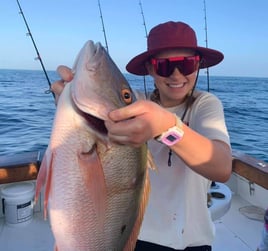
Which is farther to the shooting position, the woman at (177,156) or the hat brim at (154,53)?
the hat brim at (154,53)

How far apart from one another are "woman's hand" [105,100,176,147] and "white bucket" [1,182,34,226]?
2677 millimetres

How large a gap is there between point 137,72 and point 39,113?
11071 mm

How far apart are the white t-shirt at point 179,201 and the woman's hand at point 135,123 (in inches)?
24.0

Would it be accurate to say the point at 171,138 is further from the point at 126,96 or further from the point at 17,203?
the point at 17,203

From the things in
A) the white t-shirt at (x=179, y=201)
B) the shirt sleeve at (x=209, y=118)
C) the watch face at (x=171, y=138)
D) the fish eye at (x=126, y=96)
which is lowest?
the white t-shirt at (x=179, y=201)

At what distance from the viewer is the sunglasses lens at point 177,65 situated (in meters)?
1.83

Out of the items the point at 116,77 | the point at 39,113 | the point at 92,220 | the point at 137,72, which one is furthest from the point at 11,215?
the point at 39,113

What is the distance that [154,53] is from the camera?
1.93 m

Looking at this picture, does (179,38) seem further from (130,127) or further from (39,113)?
(39,113)

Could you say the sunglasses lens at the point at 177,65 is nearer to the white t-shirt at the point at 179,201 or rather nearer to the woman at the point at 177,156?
the woman at the point at 177,156

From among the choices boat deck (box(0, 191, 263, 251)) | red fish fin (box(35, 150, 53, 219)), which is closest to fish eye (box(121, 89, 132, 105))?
red fish fin (box(35, 150, 53, 219))

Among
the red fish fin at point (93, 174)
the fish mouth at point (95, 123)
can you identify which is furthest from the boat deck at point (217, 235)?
the fish mouth at point (95, 123)

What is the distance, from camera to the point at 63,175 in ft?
4.18

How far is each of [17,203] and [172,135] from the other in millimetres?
2764
